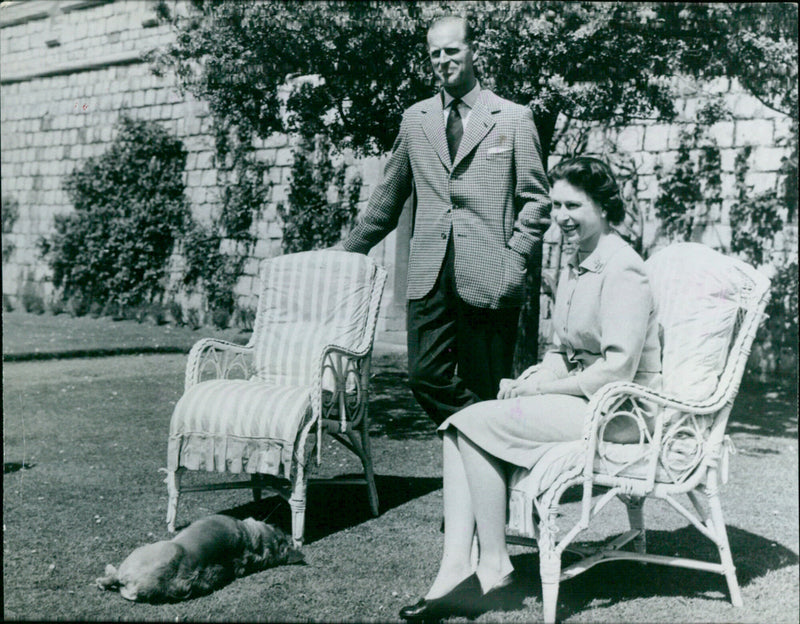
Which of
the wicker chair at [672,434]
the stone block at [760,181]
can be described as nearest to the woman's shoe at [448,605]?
the wicker chair at [672,434]

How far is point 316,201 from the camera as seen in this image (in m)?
4.39

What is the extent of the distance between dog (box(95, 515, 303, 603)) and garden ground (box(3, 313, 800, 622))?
4 centimetres

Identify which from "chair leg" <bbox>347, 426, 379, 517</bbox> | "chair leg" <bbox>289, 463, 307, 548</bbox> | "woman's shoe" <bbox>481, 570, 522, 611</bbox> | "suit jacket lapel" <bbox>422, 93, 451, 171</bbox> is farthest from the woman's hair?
"chair leg" <bbox>347, 426, 379, 517</bbox>

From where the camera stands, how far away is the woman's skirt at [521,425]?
2508 millimetres

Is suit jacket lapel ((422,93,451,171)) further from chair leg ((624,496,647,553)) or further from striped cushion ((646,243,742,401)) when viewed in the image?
chair leg ((624,496,647,553))

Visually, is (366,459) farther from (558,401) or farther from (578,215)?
(578,215)

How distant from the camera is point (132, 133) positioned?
13.7 feet

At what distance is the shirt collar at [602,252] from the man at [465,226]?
19.9 inches

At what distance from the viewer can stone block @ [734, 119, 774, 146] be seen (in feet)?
19.2

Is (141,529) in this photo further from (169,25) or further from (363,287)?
(169,25)

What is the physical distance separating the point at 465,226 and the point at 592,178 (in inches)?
26.4

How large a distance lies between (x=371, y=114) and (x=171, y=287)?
1276 millimetres

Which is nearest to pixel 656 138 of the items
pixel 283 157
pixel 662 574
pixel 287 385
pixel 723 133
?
pixel 723 133

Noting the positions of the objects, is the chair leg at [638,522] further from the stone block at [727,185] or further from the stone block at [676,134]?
the stone block at [727,185]
